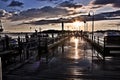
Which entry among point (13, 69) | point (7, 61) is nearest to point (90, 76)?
point (13, 69)

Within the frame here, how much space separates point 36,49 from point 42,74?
14.6 metres

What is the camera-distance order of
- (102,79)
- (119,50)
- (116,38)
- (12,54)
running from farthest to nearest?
(116,38) < (119,50) < (12,54) < (102,79)

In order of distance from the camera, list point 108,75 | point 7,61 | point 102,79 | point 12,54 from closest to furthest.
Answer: point 102,79
point 108,75
point 7,61
point 12,54

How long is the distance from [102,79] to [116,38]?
115 ft

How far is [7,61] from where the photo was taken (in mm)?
20891

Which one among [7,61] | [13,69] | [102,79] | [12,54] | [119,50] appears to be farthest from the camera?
[119,50]

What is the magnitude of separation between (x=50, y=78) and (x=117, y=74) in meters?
3.29

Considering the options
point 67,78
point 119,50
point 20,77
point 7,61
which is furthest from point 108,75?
point 119,50

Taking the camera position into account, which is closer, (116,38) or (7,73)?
(7,73)

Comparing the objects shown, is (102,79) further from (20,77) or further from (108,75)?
(20,77)

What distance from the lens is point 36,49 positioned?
90.9 feet

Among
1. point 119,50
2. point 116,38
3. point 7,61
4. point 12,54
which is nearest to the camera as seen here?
Result: point 7,61

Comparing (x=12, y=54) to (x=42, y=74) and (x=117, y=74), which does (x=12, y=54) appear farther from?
(x=117, y=74)

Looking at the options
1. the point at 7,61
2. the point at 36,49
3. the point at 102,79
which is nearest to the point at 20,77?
the point at 102,79
